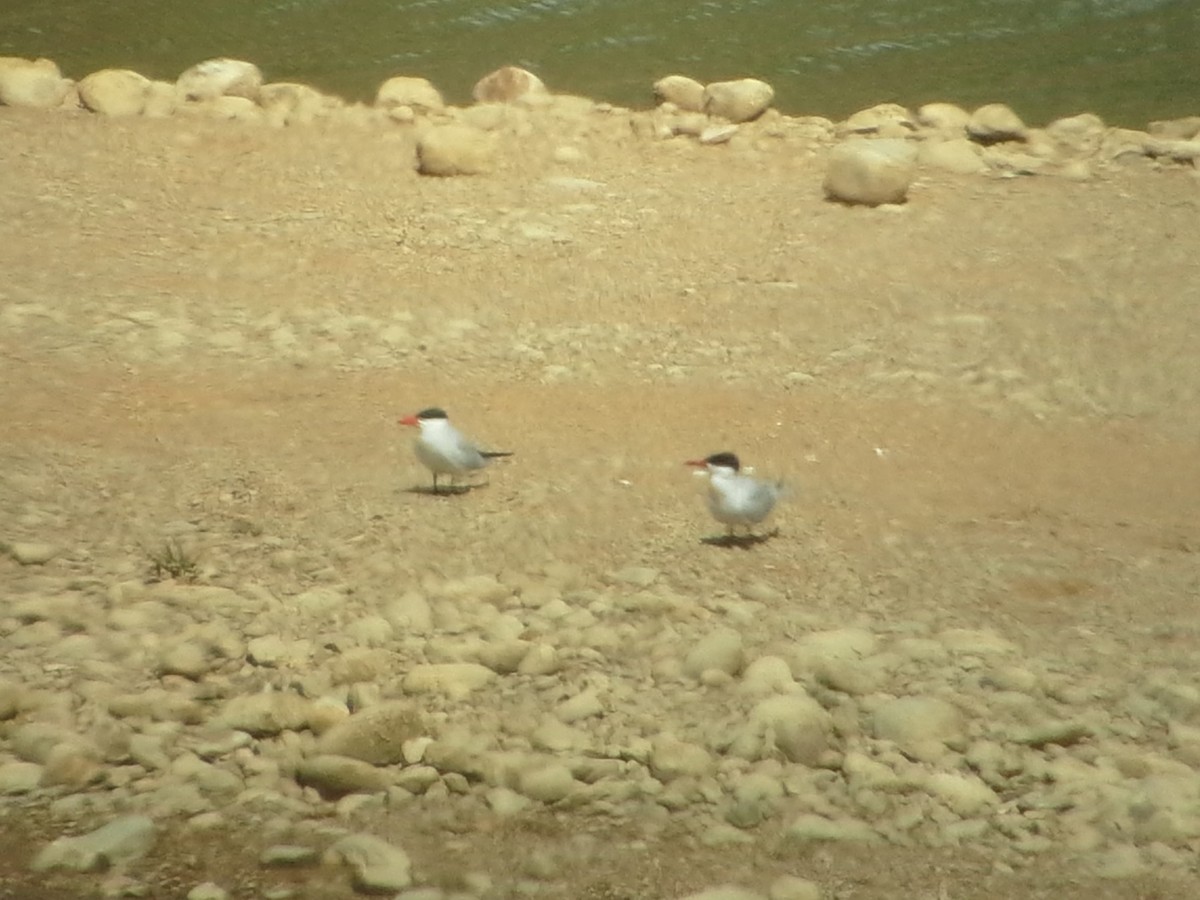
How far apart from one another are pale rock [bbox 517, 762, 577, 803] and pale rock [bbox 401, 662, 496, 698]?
0.54 metres

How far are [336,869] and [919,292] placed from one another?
6517 millimetres

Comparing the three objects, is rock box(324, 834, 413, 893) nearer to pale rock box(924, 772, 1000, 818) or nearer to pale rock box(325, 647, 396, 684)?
pale rock box(325, 647, 396, 684)

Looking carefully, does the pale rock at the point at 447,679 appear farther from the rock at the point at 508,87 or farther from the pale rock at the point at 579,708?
the rock at the point at 508,87

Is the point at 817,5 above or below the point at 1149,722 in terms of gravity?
above

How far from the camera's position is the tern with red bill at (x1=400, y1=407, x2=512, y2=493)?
698 centimetres

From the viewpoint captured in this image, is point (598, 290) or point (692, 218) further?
point (692, 218)

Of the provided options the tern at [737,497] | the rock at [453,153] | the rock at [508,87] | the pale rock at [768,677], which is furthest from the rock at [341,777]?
the rock at [508,87]

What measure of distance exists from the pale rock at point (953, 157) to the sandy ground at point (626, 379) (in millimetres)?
291

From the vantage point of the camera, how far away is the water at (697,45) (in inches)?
643

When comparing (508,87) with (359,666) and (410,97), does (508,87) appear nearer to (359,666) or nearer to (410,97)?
(410,97)

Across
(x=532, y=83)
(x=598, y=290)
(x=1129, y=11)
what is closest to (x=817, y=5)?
(x=1129, y=11)

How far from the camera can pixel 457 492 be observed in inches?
283

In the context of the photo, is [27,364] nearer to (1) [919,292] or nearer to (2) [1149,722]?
(1) [919,292]

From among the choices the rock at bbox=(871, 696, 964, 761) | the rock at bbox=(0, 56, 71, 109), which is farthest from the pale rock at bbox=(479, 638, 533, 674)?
the rock at bbox=(0, 56, 71, 109)
